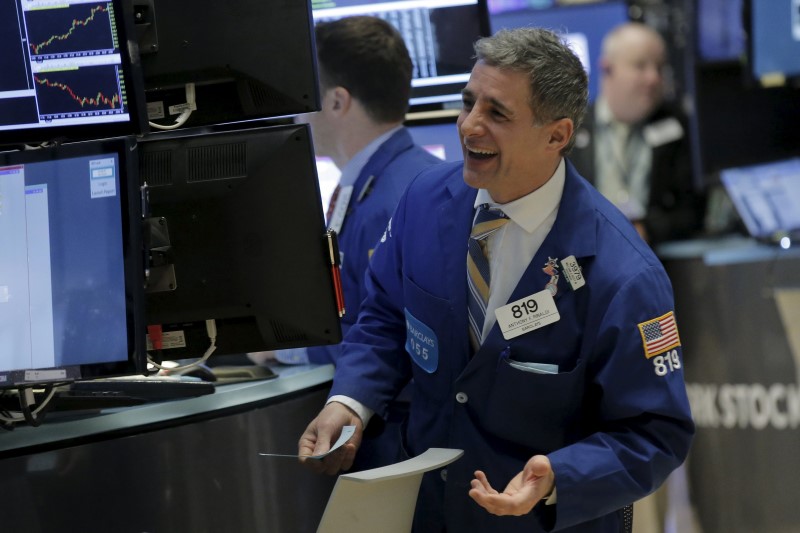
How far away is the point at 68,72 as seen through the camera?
6.77ft

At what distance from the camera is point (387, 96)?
2.92 m

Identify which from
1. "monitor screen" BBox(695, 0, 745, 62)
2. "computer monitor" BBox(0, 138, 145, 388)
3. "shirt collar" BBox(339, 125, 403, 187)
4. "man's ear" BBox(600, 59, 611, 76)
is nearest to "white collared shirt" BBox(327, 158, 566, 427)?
"computer monitor" BBox(0, 138, 145, 388)

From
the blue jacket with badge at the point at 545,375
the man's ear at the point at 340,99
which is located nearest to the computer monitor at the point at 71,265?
the blue jacket with badge at the point at 545,375

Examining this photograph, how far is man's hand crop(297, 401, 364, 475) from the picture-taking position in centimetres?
210

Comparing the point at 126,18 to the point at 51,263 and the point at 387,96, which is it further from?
the point at 387,96

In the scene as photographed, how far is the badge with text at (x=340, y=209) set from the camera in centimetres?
284

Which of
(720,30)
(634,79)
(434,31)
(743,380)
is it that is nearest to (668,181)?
(634,79)

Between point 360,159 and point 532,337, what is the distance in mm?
1017

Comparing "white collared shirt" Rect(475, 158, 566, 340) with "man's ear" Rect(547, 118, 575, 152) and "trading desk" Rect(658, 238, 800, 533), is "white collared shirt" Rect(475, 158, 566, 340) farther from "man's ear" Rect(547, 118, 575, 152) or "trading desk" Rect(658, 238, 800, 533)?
"trading desk" Rect(658, 238, 800, 533)

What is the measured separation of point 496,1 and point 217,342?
558 cm

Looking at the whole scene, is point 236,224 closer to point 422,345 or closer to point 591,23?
point 422,345

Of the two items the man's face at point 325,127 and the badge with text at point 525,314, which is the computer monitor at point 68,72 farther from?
the man's face at point 325,127

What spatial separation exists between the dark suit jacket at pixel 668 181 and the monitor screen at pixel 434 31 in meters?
2.95

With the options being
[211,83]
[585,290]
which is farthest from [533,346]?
[211,83]
